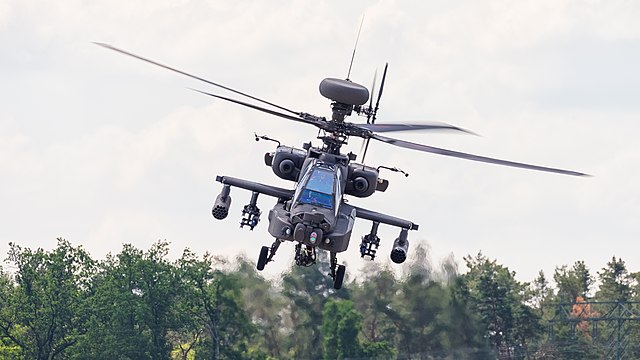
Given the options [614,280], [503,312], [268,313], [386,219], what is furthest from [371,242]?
[614,280]

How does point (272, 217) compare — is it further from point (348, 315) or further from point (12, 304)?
point (12, 304)

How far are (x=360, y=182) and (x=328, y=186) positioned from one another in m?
3.00

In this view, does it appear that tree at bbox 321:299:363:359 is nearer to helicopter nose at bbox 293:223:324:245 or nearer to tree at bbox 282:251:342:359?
tree at bbox 282:251:342:359

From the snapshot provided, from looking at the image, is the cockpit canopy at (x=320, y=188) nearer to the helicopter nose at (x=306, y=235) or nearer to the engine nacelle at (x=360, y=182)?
the helicopter nose at (x=306, y=235)

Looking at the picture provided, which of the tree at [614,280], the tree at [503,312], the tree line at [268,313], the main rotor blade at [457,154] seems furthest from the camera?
the tree at [614,280]

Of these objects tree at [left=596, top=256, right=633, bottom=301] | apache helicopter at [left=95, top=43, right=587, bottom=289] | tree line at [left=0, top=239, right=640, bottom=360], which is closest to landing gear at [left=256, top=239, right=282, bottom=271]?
apache helicopter at [left=95, top=43, right=587, bottom=289]

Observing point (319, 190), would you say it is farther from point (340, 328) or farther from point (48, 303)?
point (48, 303)

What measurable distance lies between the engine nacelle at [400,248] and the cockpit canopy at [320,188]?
8.35ft

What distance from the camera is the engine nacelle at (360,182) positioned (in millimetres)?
45062

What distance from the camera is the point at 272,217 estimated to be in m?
41.9

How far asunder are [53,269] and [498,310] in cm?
3057

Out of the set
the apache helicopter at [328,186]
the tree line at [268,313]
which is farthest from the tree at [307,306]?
the apache helicopter at [328,186]

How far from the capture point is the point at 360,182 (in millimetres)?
45094

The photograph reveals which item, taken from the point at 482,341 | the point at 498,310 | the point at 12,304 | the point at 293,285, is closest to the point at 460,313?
the point at 482,341
